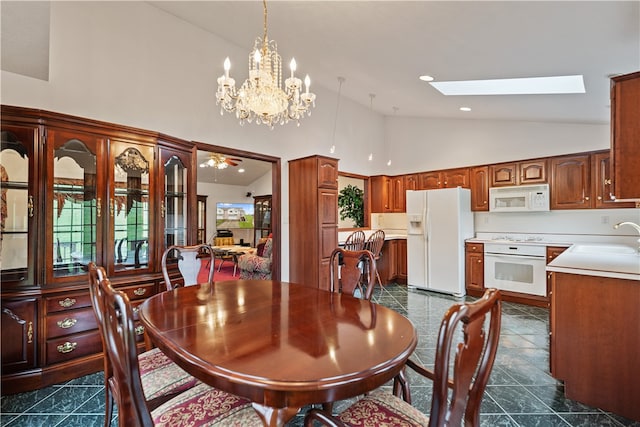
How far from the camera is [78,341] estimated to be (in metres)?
2.40

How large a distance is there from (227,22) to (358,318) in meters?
3.54

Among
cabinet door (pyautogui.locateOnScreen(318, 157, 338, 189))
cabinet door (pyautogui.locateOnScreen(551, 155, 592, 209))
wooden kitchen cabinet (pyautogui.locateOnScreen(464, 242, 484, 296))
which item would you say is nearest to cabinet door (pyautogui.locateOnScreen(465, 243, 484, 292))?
wooden kitchen cabinet (pyautogui.locateOnScreen(464, 242, 484, 296))

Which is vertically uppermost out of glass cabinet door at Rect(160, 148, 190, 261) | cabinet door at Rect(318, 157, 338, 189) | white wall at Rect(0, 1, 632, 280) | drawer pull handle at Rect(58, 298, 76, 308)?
white wall at Rect(0, 1, 632, 280)

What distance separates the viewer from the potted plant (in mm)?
6270

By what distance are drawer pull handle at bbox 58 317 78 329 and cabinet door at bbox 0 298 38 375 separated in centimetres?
14

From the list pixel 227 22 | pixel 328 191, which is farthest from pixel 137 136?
pixel 328 191

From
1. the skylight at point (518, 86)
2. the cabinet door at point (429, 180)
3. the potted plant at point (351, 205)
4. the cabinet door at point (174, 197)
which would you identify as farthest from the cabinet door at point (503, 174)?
the cabinet door at point (174, 197)

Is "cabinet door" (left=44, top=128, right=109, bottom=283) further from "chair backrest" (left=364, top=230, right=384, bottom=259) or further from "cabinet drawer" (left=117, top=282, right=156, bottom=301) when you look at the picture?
"chair backrest" (left=364, top=230, right=384, bottom=259)

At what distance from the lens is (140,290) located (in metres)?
2.69

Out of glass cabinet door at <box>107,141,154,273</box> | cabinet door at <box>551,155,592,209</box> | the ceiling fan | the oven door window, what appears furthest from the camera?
the ceiling fan

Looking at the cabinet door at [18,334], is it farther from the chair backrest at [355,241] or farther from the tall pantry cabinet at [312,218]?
the chair backrest at [355,241]

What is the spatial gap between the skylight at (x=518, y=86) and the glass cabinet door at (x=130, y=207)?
3.41m

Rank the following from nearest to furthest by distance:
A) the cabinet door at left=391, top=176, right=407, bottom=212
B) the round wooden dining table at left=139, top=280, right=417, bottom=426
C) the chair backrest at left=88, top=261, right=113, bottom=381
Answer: the round wooden dining table at left=139, top=280, right=417, bottom=426
the chair backrest at left=88, top=261, right=113, bottom=381
the cabinet door at left=391, top=176, right=407, bottom=212

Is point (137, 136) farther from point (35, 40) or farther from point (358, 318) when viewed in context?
point (358, 318)
